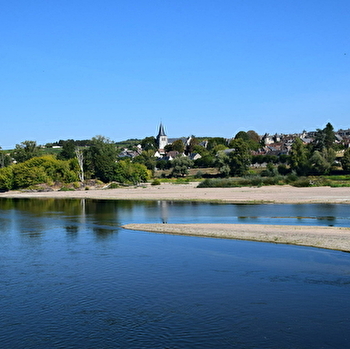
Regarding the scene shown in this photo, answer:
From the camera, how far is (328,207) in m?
42.8

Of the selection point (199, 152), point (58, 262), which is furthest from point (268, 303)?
point (199, 152)

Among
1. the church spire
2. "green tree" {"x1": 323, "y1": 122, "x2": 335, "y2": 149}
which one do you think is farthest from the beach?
the church spire

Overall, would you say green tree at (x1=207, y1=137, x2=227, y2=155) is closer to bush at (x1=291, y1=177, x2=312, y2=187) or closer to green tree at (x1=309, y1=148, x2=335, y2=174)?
green tree at (x1=309, y1=148, x2=335, y2=174)

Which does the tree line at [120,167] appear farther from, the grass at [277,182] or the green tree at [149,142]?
the green tree at [149,142]

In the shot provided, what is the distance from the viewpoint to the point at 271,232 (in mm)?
28109

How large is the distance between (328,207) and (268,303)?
2899 centimetres

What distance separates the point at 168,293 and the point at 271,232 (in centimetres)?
1238

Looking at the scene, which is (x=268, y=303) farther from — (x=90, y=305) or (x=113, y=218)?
(x=113, y=218)

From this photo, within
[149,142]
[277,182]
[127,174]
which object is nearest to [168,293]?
[277,182]

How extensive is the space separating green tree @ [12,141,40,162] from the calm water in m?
82.9

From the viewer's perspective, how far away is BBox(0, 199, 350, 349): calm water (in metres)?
13.5

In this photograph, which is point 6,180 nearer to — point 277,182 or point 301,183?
point 277,182

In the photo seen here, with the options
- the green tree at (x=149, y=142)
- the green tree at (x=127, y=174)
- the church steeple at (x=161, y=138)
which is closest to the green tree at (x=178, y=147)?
the green tree at (x=149, y=142)

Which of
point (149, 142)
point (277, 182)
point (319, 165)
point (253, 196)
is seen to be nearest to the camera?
point (253, 196)
